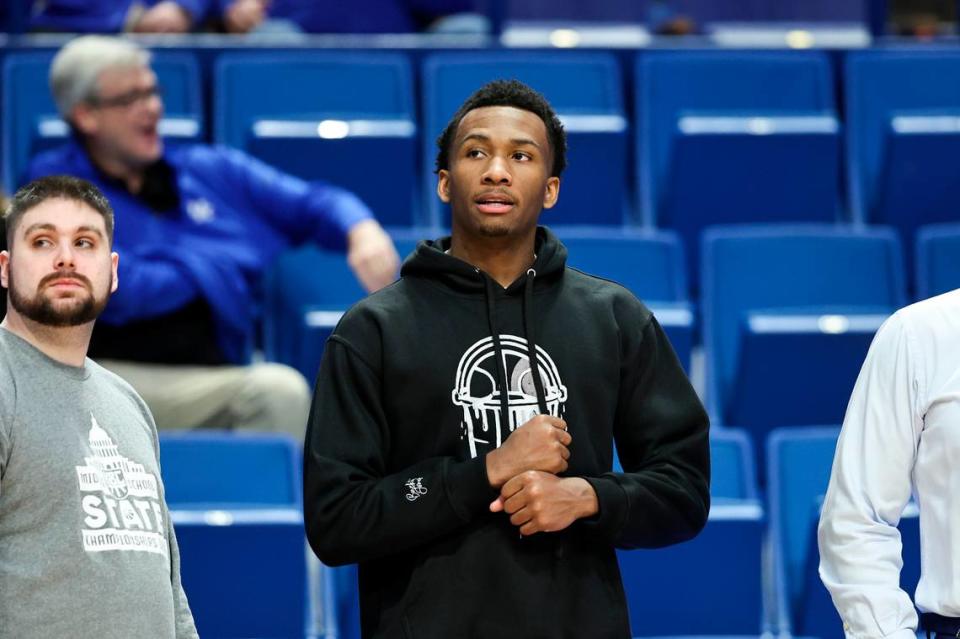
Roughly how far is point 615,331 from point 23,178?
1.88 m

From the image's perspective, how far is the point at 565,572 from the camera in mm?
2027

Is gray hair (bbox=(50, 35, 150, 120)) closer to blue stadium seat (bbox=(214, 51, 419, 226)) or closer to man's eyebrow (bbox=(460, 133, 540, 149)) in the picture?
blue stadium seat (bbox=(214, 51, 419, 226))

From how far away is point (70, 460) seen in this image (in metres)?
1.94

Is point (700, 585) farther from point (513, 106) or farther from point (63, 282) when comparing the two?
point (63, 282)

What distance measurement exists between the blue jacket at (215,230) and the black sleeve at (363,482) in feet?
4.54

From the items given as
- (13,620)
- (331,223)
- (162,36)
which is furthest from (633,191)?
(13,620)

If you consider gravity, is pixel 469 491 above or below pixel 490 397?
below

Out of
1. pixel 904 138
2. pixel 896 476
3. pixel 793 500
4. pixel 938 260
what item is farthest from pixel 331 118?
pixel 896 476

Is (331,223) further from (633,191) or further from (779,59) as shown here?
(779,59)

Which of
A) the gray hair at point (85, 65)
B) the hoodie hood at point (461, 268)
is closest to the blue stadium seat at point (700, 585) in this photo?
the hoodie hood at point (461, 268)

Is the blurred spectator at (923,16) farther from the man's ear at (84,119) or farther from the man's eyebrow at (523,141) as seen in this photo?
the man's eyebrow at (523,141)

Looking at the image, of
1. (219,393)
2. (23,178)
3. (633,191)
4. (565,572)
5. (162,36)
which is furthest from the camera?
(162,36)

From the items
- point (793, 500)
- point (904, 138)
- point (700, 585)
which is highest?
point (904, 138)

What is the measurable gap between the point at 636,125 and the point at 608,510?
2.41m
